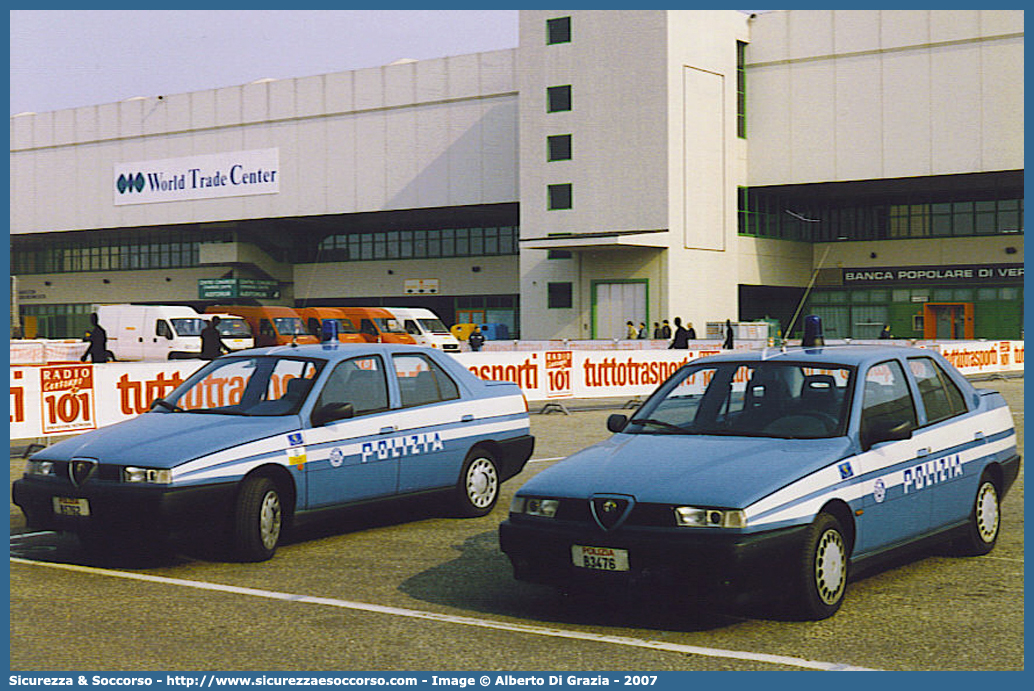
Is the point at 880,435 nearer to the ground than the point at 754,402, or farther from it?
nearer to the ground

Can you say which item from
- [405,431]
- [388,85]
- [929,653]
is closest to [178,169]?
[388,85]

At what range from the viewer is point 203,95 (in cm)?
6550

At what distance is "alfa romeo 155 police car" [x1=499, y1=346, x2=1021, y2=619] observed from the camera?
20.5 ft

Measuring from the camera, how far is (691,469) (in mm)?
6645

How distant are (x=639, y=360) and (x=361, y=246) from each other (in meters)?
44.3

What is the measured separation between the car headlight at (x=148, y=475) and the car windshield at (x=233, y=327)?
30809 mm

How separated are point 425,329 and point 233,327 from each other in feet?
28.2

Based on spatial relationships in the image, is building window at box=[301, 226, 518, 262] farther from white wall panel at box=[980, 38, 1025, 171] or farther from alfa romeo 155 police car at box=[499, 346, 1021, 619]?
alfa romeo 155 police car at box=[499, 346, 1021, 619]

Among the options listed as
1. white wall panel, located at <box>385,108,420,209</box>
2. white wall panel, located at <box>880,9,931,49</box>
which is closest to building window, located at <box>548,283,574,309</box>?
white wall panel, located at <box>385,108,420,209</box>

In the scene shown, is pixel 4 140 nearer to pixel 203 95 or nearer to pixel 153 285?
pixel 203 95

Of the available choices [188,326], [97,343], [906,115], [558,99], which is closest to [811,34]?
[906,115]

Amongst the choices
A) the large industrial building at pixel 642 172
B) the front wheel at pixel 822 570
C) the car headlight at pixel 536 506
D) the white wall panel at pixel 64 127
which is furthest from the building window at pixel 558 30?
the front wheel at pixel 822 570

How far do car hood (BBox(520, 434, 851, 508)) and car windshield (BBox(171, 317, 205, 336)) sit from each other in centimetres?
3267

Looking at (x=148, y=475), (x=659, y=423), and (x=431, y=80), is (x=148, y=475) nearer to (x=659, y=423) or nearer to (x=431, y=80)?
(x=659, y=423)
